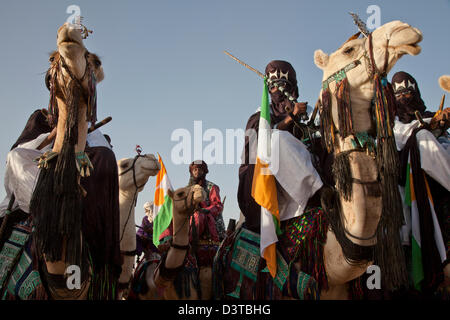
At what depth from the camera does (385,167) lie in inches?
151

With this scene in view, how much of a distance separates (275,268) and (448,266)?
2291mm

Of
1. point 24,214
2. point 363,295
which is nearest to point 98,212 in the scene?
point 24,214

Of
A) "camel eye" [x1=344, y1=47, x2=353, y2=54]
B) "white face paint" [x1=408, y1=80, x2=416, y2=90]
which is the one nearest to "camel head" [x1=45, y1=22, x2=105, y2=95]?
"camel eye" [x1=344, y1=47, x2=353, y2=54]

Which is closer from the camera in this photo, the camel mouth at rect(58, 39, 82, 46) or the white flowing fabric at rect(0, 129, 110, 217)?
the camel mouth at rect(58, 39, 82, 46)

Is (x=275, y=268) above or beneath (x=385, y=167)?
beneath

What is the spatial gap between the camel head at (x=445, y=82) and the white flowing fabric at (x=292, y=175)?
6.41ft

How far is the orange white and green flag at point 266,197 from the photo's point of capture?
15.1ft

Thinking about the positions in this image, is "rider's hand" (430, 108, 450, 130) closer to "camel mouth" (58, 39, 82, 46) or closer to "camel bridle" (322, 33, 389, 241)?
"camel bridle" (322, 33, 389, 241)

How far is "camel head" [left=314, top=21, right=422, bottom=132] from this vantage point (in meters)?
3.75

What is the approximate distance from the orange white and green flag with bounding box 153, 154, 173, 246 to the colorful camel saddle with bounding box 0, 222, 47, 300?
2231mm
